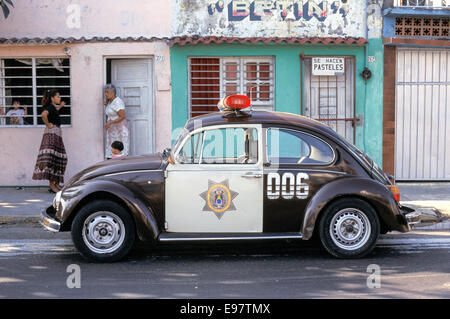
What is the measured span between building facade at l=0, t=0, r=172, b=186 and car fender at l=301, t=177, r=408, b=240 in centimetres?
638

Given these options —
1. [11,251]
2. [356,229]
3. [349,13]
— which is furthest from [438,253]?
[349,13]

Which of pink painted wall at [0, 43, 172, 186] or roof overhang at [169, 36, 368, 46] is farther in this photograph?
pink painted wall at [0, 43, 172, 186]

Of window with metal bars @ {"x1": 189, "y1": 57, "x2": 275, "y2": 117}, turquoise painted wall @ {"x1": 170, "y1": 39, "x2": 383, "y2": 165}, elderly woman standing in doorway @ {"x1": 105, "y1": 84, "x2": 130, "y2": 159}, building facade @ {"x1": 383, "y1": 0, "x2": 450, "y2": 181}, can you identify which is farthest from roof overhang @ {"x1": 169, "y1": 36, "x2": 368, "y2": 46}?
elderly woman standing in doorway @ {"x1": 105, "y1": 84, "x2": 130, "y2": 159}

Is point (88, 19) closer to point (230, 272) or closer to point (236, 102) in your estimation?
point (236, 102)

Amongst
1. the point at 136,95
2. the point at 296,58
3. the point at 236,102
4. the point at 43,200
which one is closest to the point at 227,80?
the point at 296,58

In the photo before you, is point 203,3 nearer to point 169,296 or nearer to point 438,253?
point 438,253

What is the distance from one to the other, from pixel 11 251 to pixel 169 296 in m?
2.92

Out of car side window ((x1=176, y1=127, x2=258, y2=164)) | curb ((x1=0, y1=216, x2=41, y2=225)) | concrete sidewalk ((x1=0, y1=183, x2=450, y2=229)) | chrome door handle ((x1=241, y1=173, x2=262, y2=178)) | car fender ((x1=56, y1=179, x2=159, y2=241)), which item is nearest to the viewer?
car fender ((x1=56, y1=179, x2=159, y2=241))

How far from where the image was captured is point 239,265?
695cm

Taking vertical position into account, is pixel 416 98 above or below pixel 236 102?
above

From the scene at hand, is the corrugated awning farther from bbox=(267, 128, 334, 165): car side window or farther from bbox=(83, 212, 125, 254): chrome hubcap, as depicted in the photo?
bbox=(83, 212, 125, 254): chrome hubcap

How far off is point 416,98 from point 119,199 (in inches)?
313

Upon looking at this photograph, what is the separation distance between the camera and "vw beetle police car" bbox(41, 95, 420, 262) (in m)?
6.98

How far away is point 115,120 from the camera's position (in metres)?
12.4
